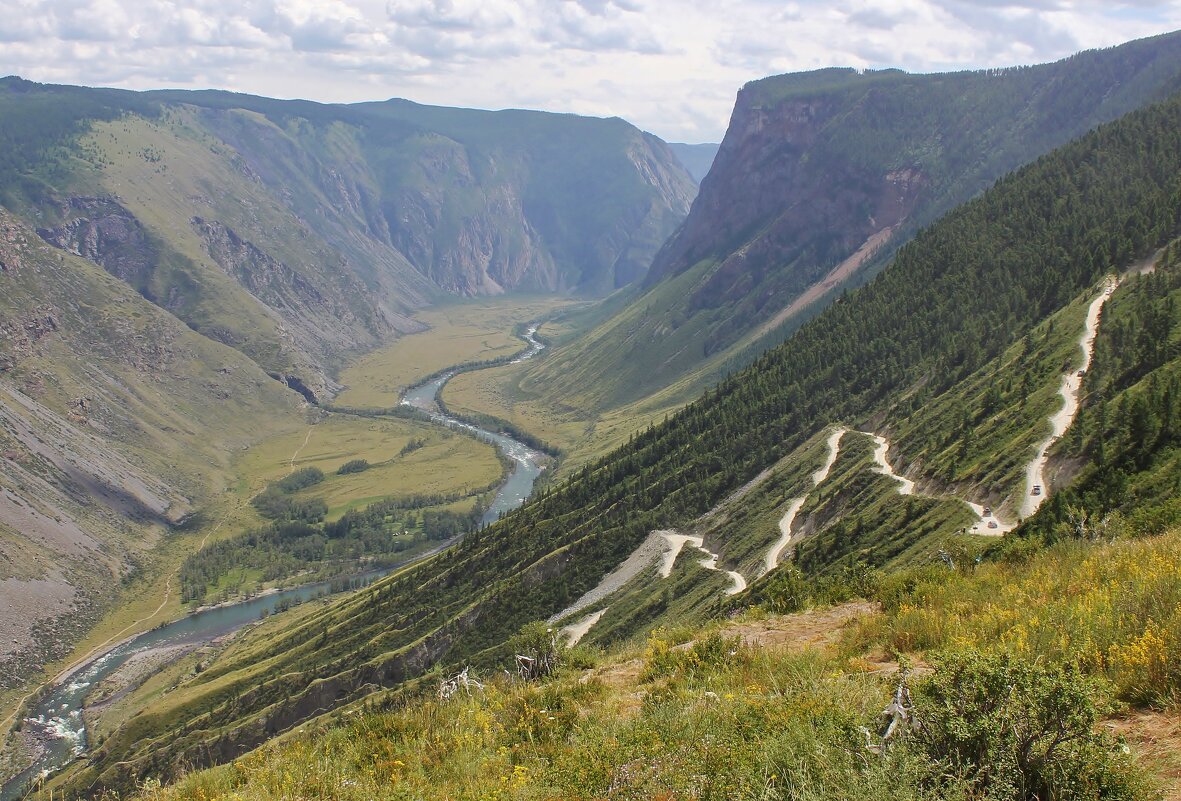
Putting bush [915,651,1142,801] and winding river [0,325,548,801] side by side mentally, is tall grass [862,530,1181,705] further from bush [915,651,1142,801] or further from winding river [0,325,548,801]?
winding river [0,325,548,801]

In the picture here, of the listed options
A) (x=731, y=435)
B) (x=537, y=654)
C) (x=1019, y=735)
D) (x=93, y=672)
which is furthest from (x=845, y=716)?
(x=93, y=672)

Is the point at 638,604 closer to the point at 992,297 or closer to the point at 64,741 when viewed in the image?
the point at 992,297

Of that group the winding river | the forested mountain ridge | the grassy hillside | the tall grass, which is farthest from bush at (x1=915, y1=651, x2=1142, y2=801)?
the winding river

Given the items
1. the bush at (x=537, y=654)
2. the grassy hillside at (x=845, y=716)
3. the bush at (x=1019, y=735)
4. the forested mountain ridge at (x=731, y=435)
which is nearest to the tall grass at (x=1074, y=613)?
the grassy hillside at (x=845, y=716)

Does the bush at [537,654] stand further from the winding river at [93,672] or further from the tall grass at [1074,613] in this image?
the winding river at [93,672]

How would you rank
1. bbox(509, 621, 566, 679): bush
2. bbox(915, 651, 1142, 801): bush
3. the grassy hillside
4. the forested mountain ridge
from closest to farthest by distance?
bbox(915, 651, 1142, 801): bush < the grassy hillside < bbox(509, 621, 566, 679): bush < the forested mountain ridge

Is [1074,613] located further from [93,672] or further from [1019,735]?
[93,672]
